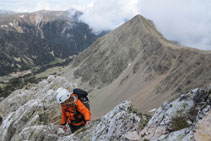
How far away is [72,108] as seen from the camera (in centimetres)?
1320

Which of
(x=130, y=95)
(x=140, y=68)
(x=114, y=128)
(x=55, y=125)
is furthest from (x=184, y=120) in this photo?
(x=140, y=68)

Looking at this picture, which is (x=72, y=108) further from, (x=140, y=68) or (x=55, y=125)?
(x=140, y=68)

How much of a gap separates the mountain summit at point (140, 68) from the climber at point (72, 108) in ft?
165

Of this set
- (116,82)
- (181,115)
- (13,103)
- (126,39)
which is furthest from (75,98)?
(126,39)

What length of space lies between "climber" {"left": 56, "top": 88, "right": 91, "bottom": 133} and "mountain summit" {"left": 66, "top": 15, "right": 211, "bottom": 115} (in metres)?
50.3

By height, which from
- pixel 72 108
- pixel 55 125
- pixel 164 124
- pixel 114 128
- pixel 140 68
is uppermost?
pixel 140 68

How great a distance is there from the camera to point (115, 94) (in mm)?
97812

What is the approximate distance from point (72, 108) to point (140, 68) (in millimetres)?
93213

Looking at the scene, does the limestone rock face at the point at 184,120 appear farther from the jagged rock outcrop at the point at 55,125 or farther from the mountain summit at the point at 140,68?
the mountain summit at the point at 140,68

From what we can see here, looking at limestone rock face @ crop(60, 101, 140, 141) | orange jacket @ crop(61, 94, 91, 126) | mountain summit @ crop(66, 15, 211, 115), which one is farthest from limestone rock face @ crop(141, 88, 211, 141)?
mountain summit @ crop(66, 15, 211, 115)

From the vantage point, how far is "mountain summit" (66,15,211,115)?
228ft

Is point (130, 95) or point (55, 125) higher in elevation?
point (130, 95)

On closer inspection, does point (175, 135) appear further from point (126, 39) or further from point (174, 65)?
point (126, 39)

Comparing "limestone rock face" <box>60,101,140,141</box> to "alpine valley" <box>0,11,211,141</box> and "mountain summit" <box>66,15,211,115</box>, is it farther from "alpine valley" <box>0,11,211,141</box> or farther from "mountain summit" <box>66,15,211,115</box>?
"mountain summit" <box>66,15,211,115</box>
